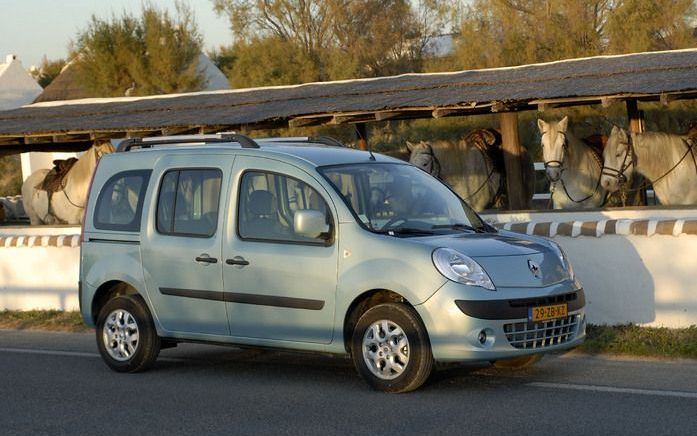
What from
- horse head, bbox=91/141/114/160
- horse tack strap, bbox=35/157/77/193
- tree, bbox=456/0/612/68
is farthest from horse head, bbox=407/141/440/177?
tree, bbox=456/0/612/68

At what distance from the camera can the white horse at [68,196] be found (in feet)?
75.3

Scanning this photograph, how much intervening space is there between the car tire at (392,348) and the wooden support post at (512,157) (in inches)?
319

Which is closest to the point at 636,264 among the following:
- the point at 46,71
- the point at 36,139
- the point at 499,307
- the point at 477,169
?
the point at 499,307

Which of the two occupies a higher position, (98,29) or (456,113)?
(98,29)

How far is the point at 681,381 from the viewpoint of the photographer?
9.96 m

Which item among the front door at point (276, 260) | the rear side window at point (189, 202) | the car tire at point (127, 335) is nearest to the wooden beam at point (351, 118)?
the rear side window at point (189, 202)

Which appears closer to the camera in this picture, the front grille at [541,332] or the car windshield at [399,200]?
the front grille at [541,332]

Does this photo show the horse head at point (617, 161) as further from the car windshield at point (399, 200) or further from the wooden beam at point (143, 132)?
the wooden beam at point (143, 132)

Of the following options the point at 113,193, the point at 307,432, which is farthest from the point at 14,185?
the point at 307,432

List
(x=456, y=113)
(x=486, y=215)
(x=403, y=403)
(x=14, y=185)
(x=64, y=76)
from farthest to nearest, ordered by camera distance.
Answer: (x=64, y=76)
(x=14, y=185)
(x=456, y=113)
(x=486, y=215)
(x=403, y=403)

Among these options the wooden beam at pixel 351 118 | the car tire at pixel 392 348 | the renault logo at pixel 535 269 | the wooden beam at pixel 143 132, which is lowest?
the car tire at pixel 392 348

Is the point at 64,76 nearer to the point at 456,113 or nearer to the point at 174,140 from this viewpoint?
the point at 456,113

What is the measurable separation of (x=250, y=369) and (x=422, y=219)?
227 cm

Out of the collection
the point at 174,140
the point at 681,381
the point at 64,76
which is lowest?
the point at 681,381
